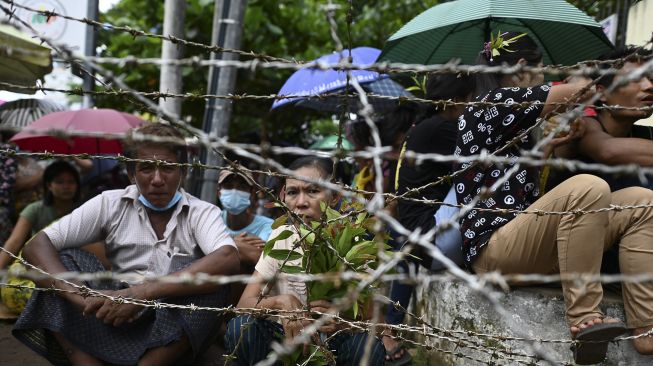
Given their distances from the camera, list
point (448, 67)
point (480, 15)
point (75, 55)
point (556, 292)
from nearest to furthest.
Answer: point (75, 55), point (448, 67), point (556, 292), point (480, 15)

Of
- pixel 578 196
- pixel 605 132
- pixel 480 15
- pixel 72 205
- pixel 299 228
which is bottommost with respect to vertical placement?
pixel 72 205

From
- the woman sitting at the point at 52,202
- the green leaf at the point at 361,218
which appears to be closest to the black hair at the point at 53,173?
the woman sitting at the point at 52,202

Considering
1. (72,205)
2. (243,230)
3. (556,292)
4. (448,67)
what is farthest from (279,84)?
(448,67)

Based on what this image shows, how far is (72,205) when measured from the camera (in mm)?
5750

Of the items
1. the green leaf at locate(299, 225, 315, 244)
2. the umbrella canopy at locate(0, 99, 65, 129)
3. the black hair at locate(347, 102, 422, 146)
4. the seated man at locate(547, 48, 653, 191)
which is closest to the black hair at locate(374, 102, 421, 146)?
the black hair at locate(347, 102, 422, 146)

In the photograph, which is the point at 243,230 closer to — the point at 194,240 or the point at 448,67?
the point at 194,240

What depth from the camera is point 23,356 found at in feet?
13.0

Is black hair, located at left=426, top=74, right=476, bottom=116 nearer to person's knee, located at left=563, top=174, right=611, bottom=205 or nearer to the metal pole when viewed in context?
person's knee, located at left=563, top=174, right=611, bottom=205

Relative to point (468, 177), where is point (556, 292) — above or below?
below

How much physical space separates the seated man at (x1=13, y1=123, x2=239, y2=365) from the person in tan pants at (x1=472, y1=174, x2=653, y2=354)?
1.36 meters

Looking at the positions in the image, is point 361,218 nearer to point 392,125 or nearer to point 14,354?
point 14,354

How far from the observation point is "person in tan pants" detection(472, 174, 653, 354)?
2.83 m

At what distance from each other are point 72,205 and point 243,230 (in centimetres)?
190

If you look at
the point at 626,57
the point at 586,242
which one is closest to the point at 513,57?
the point at 586,242
